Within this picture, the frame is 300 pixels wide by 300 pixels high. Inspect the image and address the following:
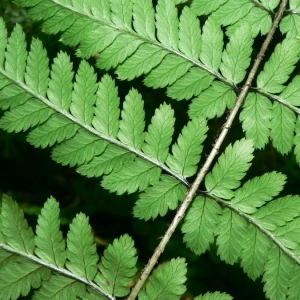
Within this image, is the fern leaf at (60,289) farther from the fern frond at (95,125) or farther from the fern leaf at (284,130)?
the fern leaf at (284,130)

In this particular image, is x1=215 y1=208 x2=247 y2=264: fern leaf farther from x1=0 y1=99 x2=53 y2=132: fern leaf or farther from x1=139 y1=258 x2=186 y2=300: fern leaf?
x1=0 y1=99 x2=53 y2=132: fern leaf

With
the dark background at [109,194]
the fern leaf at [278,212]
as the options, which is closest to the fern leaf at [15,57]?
the dark background at [109,194]

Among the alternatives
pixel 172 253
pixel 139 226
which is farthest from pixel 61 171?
pixel 172 253

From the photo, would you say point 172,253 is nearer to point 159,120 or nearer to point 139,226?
point 139,226

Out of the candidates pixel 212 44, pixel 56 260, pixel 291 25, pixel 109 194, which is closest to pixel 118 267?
pixel 56 260

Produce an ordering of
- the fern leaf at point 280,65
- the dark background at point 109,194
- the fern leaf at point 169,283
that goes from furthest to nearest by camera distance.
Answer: the dark background at point 109,194
the fern leaf at point 280,65
the fern leaf at point 169,283

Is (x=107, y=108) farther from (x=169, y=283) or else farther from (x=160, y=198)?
(x=169, y=283)

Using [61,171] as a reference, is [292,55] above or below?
above
